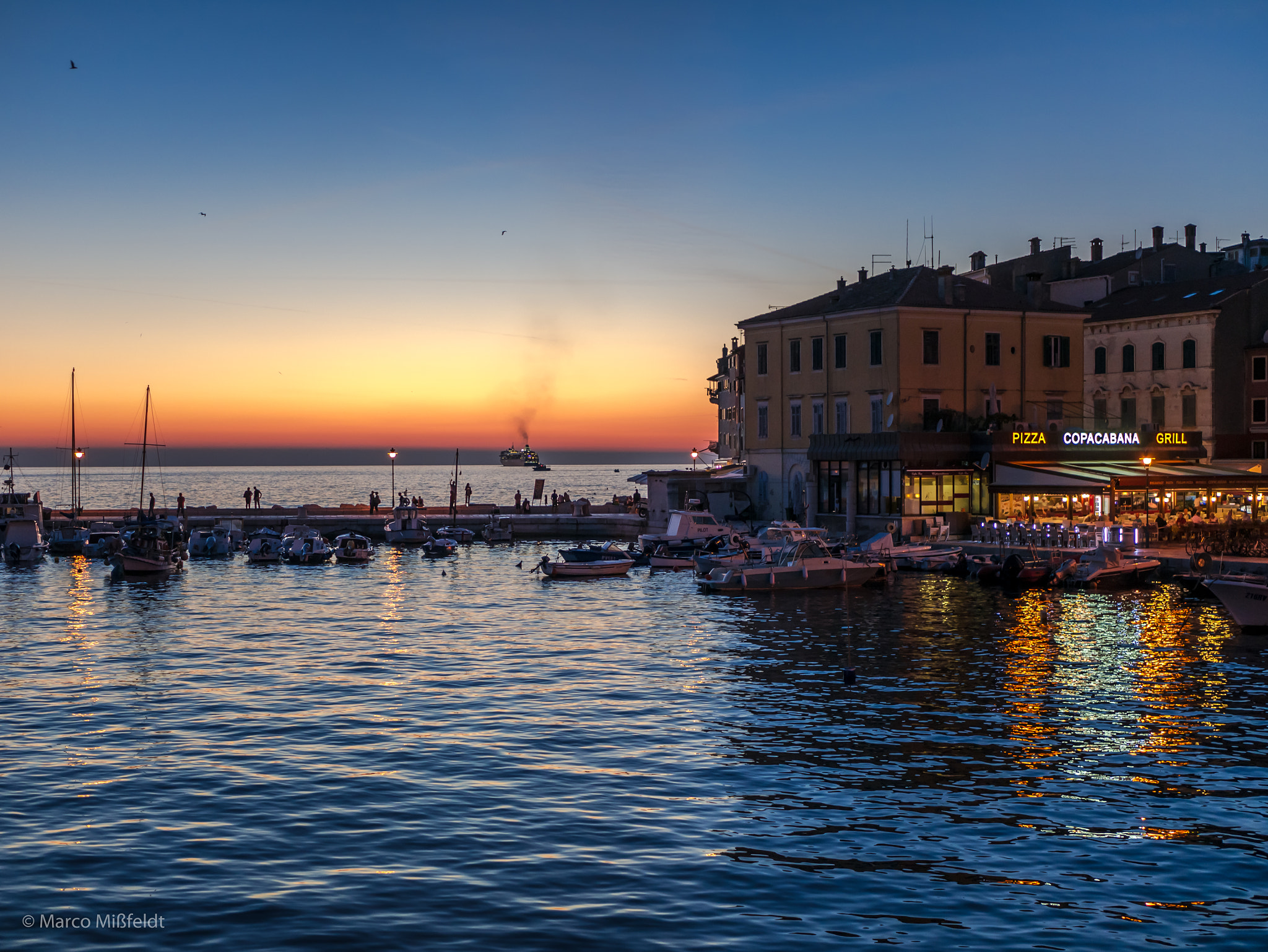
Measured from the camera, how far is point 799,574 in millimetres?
50219

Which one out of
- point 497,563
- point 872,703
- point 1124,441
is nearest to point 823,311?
point 1124,441

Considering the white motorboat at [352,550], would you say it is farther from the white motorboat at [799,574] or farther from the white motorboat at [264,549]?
the white motorboat at [799,574]

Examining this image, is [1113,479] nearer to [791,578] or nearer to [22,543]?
[791,578]

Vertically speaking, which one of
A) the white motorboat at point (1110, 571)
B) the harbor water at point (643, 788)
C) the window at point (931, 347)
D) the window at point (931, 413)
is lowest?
the harbor water at point (643, 788)

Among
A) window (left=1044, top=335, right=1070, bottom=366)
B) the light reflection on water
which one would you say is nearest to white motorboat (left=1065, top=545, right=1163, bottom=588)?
the light reflection on water

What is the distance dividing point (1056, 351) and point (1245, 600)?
35304mm

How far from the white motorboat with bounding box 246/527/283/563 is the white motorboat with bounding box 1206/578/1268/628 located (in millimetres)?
50149

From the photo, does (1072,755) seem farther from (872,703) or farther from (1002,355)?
(1002,355)

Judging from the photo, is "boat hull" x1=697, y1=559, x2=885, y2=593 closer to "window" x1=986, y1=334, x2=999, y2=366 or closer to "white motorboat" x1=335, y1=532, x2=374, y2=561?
"window" x1=986, y1=334, x2=999, y2=366

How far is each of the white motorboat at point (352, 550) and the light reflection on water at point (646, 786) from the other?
2805cm

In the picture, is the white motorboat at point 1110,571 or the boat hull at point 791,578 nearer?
the white motorboat at point 1110,571

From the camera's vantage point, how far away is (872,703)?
2658 centimetres

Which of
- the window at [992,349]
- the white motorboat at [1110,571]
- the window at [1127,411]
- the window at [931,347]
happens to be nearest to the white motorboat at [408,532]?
the window at [931,347]

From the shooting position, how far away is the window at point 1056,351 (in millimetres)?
68688
